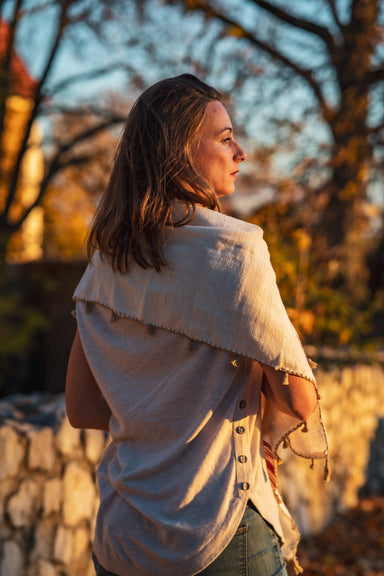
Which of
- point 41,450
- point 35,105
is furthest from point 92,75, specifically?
point 41,450

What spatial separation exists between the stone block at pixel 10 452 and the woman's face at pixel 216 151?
6.30ft

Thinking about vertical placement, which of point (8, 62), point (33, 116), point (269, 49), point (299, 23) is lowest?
point (33, 116)

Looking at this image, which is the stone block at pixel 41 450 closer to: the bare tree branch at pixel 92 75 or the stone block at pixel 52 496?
the stone block at pixel 52 496

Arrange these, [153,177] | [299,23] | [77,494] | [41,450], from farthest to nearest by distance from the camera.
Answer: [299,23] → [77,494] → [41,450] → [153,177]

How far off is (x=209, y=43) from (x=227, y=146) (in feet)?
23.9

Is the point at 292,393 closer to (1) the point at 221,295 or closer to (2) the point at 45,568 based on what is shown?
(1) the point at 221,295

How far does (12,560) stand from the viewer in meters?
2.93

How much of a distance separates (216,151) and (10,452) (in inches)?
80.2

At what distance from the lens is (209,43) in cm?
822

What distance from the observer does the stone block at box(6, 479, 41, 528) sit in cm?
295

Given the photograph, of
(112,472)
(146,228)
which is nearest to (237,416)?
(112,472)

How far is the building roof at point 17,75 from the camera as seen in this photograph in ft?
25.9

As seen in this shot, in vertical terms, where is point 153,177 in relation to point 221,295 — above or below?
above

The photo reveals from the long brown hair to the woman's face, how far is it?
0.08 feet
